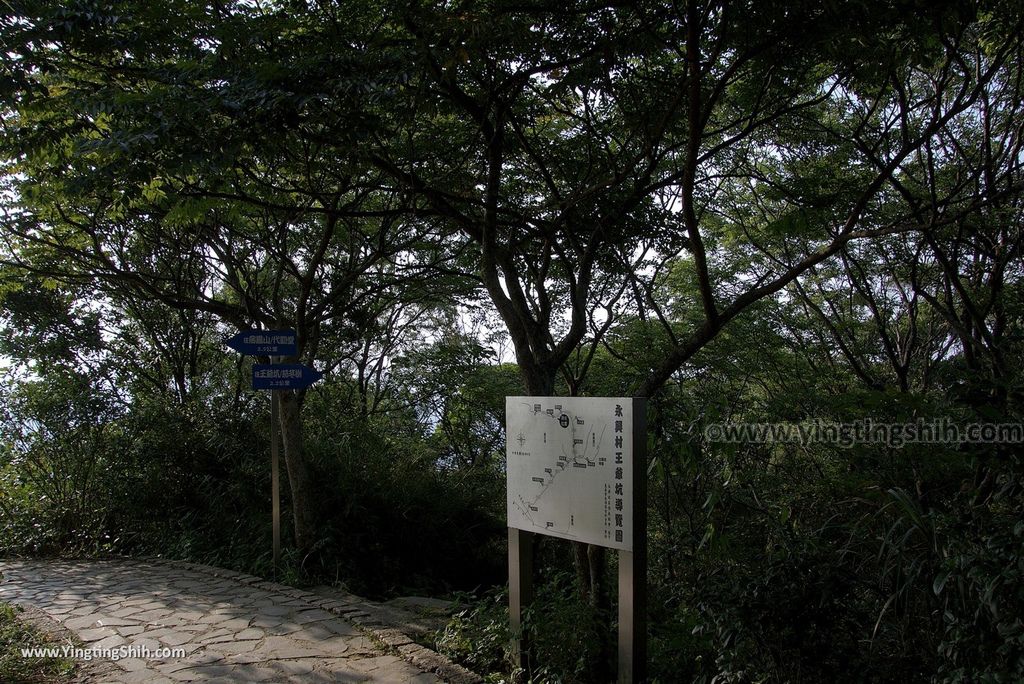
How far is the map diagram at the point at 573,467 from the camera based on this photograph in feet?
13.5

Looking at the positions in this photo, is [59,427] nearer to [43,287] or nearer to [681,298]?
[43,287]

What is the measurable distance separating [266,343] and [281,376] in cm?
36

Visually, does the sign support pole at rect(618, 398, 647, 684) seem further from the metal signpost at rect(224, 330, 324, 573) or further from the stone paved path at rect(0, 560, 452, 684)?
the metal signpost at rect(224, 330, 324, 573)

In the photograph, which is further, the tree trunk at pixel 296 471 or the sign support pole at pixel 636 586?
the tree trunk at pixel 296 471

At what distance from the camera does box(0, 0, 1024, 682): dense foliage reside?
422 centimetres

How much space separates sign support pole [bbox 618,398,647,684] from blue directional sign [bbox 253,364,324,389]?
4.21m

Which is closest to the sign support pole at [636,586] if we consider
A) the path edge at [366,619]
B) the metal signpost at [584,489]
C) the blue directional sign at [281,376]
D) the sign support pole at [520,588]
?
the metal signpost at [584,489]

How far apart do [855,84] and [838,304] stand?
544 centimetres

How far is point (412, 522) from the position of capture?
889 centimetres

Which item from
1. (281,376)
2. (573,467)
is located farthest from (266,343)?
(573,467)

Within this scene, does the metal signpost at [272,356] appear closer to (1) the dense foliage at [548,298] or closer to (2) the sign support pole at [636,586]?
(1) the dense foliage at [548,298]

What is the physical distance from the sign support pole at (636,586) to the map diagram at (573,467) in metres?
0.04

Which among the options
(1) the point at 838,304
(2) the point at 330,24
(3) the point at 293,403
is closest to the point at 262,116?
(2) the point at 330,24

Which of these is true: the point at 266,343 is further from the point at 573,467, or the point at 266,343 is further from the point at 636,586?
the point at 636,586
